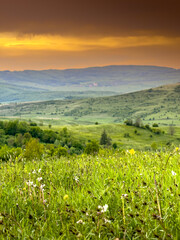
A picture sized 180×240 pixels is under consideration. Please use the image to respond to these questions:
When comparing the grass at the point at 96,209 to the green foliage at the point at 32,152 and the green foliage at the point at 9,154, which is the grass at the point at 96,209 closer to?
the green foliage at the point at 9,154

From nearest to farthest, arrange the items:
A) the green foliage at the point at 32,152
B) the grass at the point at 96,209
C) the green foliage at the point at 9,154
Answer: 1. the grass at the point at 96,209
2. the green foliage at the point at 9,154
3. the green foliage at the point at 32,152

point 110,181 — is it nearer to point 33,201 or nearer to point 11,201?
point 33,201

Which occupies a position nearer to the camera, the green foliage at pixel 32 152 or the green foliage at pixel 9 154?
the green foliage at pixel 9 154

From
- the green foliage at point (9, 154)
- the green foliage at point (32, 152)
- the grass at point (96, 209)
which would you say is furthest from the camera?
the green foliage at point (32, 152)

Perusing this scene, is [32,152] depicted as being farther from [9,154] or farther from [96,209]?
[96,209]

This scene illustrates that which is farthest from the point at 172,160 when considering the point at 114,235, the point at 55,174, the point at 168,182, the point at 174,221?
the point at 114,235

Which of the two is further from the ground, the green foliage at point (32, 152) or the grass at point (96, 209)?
the grass at point (96, 209)

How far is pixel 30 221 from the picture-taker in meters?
3.55

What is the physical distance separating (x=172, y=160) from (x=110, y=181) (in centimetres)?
252

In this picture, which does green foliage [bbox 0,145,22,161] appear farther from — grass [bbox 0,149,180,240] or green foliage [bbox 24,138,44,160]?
grass [bbox 0,149,180,240]

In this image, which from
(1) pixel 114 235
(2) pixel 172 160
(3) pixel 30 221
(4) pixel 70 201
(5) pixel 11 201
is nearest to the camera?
(1) pixel 114 235

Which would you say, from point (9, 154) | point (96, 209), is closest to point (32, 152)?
point (9, 154)

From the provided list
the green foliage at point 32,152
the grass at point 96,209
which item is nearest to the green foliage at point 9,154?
the green foliage at point 32,152

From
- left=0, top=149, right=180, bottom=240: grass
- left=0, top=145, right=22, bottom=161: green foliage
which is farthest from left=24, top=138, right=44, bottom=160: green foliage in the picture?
left=0, top=149, right=180, bottom=240: grass
